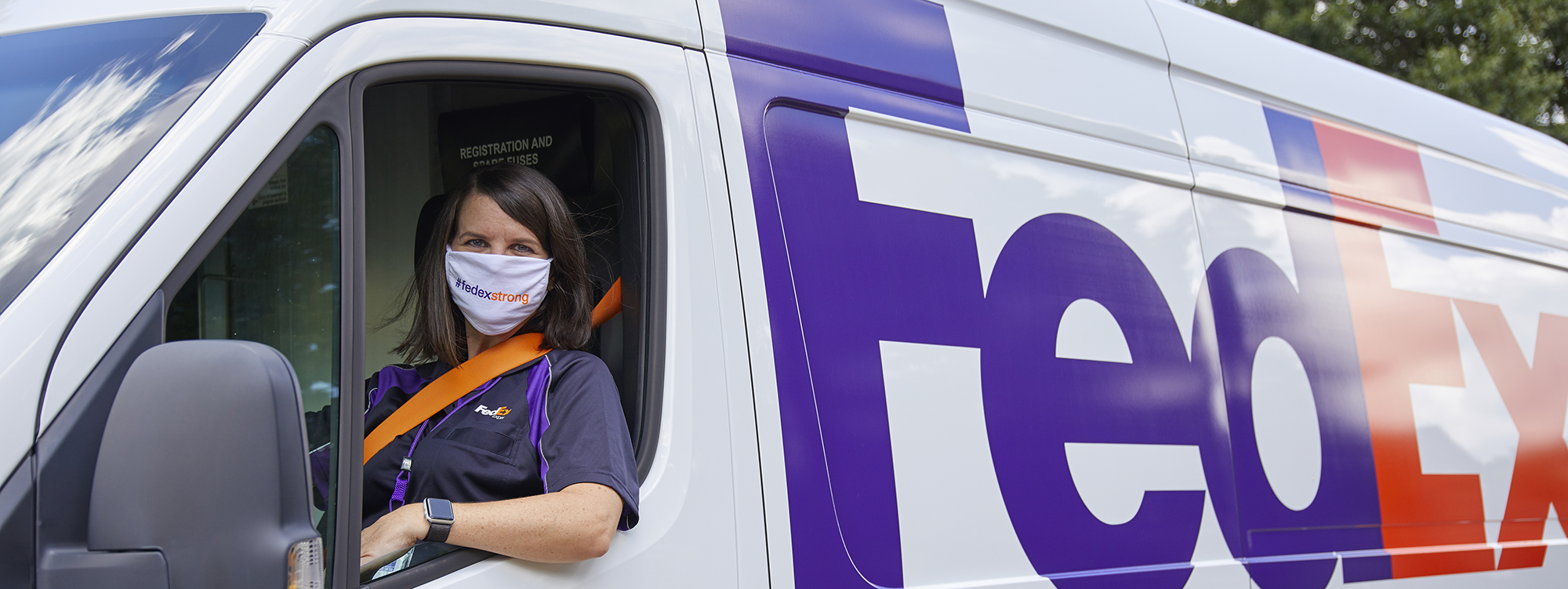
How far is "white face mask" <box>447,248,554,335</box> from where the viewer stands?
2.02 m

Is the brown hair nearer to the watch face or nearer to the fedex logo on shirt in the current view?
the fedex logo on shirt

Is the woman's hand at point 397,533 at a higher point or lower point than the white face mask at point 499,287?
lower

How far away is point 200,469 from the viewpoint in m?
1.13

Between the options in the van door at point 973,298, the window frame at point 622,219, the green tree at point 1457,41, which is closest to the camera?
the window frame at point 622,219

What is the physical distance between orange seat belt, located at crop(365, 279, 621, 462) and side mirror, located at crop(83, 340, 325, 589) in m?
0.82

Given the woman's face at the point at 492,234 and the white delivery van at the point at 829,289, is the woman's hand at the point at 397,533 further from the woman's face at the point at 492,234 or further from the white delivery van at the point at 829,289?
the woman's face at the point at 492,234

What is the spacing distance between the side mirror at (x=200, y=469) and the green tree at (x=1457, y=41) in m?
10.9

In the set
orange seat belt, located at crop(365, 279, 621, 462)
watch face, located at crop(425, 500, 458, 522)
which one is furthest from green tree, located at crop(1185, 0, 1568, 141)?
watch face, located at crop(425, 500, 458, 522)

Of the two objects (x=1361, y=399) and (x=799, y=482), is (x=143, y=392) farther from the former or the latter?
(x=1361, y=399)

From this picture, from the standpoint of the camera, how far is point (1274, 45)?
135 inches

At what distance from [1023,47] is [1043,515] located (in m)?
1.11

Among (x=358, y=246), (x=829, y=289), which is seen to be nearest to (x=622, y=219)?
(x=829, y=289)

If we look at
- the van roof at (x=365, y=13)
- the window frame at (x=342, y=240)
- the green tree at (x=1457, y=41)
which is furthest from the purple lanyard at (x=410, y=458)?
the green tree at (x=1457, y=41)

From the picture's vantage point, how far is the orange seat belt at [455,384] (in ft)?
6.60
